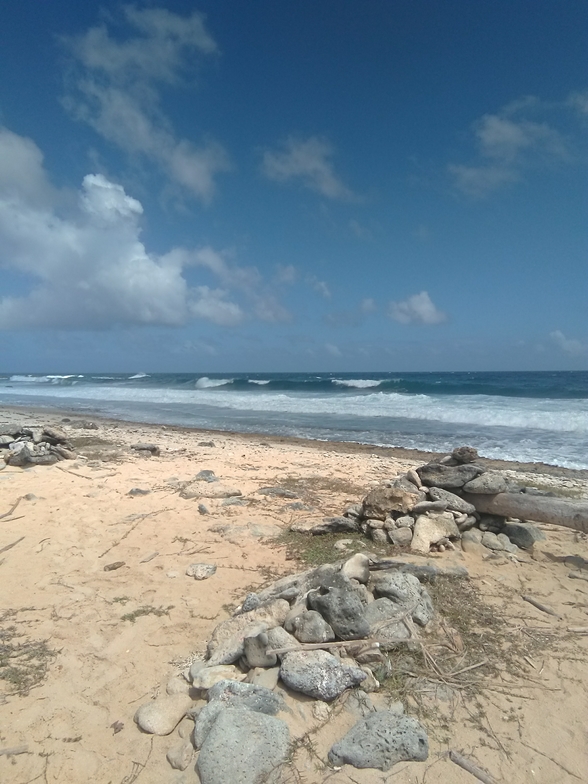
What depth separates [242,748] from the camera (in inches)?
92.2

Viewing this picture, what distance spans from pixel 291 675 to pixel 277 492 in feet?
16.0

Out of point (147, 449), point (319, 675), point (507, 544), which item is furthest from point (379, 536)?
point (147, 449)

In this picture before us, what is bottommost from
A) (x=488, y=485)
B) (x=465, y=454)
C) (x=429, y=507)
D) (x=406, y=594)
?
(x=406, y=594)

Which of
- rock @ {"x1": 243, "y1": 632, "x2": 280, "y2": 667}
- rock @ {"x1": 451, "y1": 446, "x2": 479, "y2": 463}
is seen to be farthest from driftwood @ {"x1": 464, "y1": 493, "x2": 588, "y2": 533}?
rock @ {"x1": 243, "y1": 632, "x2": 280, "y2": 667}

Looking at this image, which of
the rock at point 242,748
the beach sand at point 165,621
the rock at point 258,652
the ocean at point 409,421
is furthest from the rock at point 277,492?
the ocean at point 409,421

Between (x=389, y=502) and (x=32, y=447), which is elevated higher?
(x=32, y=447)

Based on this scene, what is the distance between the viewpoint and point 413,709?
268 cm

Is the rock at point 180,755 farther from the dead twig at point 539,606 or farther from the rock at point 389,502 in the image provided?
the rock at point 389,502

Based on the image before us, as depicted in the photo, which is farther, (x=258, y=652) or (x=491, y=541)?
(x=491, y=541)

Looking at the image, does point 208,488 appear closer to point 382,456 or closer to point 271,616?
point 271,616

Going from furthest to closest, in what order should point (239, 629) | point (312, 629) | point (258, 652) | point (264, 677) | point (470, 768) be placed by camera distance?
point (239, 629) < point (312, 629) < point (258, 652) < point (264, 677) < point (470, 768)

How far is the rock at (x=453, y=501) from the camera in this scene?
564cm

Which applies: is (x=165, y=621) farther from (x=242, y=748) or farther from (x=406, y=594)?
(x=406, y=594)

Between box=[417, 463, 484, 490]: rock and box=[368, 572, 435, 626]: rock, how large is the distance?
7.75ft
